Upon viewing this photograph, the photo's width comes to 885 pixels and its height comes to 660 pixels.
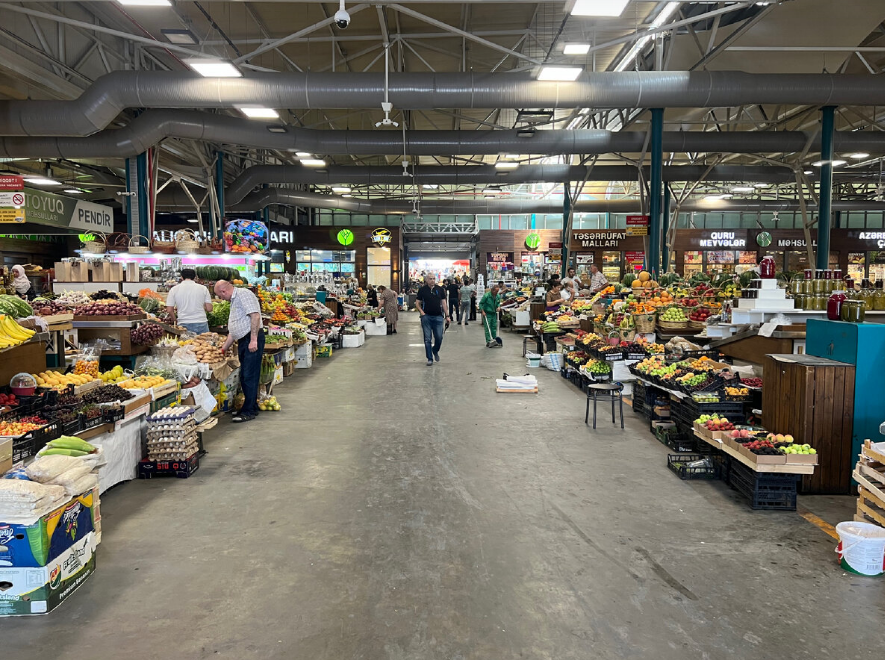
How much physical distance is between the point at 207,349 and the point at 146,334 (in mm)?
663

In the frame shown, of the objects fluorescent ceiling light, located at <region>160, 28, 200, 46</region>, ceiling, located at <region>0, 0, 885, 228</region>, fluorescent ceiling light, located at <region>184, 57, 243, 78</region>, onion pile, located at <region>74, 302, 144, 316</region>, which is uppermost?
ceiling, located at <region>0, 0, 885, 228</region>

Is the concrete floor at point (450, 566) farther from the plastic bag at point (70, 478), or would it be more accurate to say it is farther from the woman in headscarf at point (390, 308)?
the woman in headscarf at point (390, 308)

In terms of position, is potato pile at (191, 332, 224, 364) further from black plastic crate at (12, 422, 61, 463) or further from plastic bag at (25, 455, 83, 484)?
plastic bag at (25, 455, 83, 484)

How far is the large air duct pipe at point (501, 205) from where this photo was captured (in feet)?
69.6

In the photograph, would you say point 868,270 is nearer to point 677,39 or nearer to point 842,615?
point 677,39

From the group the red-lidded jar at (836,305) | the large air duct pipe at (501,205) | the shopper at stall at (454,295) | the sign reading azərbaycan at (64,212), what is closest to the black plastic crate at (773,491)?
the red-lidded jar at (836,305)

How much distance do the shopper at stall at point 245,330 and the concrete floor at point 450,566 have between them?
1.11 meters

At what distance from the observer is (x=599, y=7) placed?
19.9 feet

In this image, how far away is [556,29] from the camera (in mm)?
9992

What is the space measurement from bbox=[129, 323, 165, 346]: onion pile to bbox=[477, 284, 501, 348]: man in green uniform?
26.3 feet

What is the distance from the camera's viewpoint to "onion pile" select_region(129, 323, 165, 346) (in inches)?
241

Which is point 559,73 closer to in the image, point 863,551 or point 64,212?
point 863,551

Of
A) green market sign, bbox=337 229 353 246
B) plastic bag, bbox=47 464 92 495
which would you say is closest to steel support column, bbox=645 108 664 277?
plastic bag, bbox=47 464 92 495

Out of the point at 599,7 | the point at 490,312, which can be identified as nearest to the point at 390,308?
the point at 490,312
